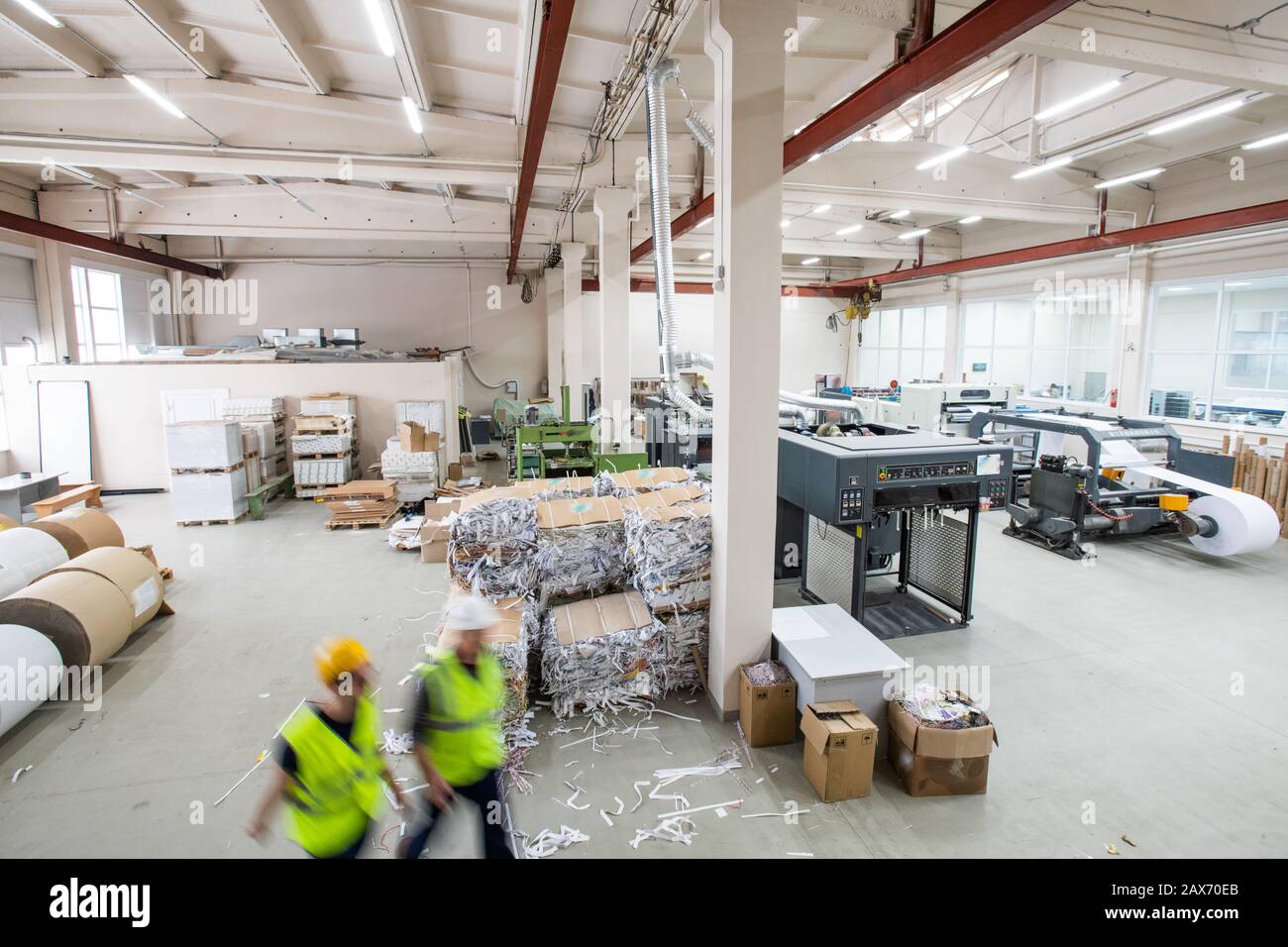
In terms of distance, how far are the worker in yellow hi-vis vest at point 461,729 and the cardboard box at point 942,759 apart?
2.18 meters

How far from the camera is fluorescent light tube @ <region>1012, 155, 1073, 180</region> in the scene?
7.62 meters

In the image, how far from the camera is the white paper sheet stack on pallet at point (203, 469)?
8211mm

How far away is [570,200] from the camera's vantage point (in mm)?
10367

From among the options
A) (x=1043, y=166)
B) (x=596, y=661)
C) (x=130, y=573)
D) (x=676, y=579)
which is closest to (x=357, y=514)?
(x=130, y=573)

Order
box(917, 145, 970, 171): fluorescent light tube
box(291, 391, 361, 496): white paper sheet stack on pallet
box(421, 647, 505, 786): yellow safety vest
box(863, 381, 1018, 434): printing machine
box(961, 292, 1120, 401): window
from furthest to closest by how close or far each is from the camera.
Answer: box(961, 292, 1120, 401): window, box(863, 381, 1018, 434): printing machine, box(291, 391, 361, 496): white paper sheet stack on pallet, box(917, 145, 970, 171): fluorescent light tube, box(421, 647, 505, 786): yellow safety vest

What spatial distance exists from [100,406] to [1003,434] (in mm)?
13761

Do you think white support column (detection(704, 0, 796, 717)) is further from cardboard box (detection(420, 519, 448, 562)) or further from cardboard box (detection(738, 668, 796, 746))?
cardboard box (detection(420, 519, 448, 562))

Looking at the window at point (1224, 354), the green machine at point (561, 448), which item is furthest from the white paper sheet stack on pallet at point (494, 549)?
the window at point (1224, 354)

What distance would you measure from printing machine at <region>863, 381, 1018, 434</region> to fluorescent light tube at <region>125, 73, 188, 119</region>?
34.2 feet

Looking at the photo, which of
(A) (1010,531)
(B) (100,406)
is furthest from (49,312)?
(A) (1010,531)

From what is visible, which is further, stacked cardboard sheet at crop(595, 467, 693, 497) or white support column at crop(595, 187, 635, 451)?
white support column at crop(595, 187, 635, 451)

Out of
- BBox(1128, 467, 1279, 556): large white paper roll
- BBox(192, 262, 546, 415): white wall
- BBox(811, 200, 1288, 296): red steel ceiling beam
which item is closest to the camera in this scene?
BBox(1128, 467, 1279, 556): large white paper roll

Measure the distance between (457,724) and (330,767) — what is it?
453 mm

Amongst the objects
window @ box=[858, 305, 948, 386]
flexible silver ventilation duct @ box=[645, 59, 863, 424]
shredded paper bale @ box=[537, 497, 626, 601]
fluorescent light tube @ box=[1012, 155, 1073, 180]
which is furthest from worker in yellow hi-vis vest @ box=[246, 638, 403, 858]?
window @ box=[858, 305, 948, 386]
